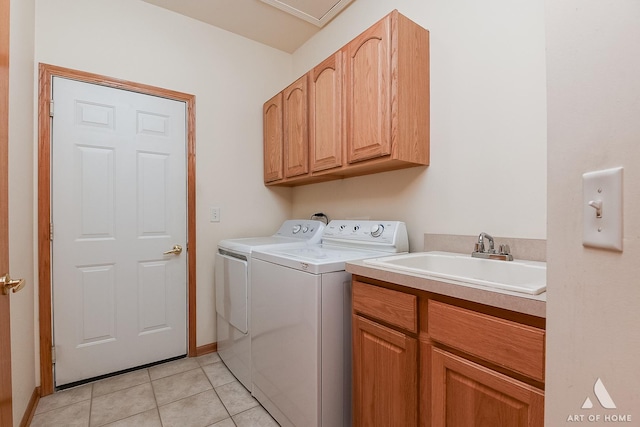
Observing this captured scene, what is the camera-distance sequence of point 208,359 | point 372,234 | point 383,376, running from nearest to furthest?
point 383,376 < point 372,234 < point 208,359

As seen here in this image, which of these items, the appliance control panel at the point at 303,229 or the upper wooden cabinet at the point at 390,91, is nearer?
the upper wooden cabinet at the point at 390,91

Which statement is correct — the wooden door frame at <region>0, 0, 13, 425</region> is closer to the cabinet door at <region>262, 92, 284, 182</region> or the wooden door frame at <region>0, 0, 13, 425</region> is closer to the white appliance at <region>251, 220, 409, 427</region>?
the white appliance at <region>251, 220, 409, 427</region>

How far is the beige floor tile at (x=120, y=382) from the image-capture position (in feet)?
6.41

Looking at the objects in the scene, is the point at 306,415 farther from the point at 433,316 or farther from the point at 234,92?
the point at 234,92

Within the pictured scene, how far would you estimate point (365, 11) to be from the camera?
6.98ft

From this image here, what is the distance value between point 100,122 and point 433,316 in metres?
2.39

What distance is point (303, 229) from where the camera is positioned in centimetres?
244

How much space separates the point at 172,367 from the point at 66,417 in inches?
25.3

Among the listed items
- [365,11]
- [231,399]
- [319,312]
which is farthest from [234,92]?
[231,399]

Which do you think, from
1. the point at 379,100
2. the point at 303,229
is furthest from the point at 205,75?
the point at 379,100

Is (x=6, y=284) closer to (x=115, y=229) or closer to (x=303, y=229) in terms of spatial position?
(x=115, y=229)

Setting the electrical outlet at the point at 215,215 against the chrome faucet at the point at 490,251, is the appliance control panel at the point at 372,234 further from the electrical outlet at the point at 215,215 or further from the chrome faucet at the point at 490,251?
the electrical outlet at the point at 215,215

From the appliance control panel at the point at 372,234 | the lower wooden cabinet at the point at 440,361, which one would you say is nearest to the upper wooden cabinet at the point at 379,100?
the appliance control panel at the point at 372,234

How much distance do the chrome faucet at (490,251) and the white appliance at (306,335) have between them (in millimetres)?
436
